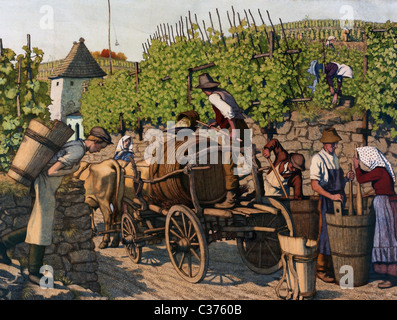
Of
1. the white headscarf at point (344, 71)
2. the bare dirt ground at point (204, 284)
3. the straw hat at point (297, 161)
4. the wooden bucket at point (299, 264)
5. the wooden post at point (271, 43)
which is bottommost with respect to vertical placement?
the bare dirt ground at point (204, 284)

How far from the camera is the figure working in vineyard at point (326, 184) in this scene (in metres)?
6.84

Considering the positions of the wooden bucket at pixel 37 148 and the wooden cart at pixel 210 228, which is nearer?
the wooden cart at pixel 210 228

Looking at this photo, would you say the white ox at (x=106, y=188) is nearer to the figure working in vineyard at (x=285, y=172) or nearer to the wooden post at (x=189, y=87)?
the wooden post at (x=189, y=87)

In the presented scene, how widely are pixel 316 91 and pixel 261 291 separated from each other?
3915mm

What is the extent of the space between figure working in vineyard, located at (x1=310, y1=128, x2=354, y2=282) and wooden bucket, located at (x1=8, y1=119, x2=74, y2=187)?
3534mm

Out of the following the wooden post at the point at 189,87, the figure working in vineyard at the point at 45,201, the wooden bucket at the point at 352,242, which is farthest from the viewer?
the wooden post at the point at 189,87

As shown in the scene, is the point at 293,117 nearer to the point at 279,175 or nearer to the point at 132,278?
the point at 279,175

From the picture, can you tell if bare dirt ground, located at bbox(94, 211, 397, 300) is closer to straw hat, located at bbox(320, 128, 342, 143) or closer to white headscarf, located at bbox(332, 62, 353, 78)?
straw hat, located at bbox(320, 128, 342, 143)

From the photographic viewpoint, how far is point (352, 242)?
646cm

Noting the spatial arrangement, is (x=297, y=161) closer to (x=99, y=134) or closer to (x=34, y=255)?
(x=99, y=134)

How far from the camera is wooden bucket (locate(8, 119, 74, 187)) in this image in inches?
254

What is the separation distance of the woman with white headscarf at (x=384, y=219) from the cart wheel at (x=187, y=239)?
2.44m

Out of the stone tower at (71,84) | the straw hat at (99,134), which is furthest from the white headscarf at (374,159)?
the stone tower at (71,84)

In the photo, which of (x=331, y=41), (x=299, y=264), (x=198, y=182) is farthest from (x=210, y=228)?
(x=331, y=41)
